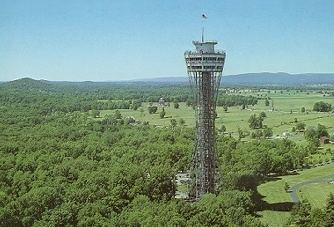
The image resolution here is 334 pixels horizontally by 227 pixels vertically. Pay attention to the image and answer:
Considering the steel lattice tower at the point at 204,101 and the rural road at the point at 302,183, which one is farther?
the rural road at the point at 302,183

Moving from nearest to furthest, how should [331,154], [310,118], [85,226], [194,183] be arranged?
[85,226] < [194,183] < [331,154] < [310,118]

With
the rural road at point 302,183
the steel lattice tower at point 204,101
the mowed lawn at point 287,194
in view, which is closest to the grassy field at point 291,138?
the mowed lawn at point 287,194

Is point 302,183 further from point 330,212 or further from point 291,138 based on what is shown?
point 291,138

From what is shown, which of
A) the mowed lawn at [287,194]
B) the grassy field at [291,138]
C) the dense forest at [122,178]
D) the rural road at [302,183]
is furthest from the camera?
the rural road at [302,183]

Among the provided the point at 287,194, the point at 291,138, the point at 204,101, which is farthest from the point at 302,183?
the point at 291,138

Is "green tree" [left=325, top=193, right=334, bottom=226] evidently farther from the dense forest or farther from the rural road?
the rural road

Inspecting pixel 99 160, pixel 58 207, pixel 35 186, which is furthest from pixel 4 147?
pixel 58 207

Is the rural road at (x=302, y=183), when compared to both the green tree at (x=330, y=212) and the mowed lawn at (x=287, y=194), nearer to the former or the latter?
the mowed lawn at (x=287, y=194)

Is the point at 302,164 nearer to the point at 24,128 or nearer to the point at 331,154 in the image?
the point at 331,154
